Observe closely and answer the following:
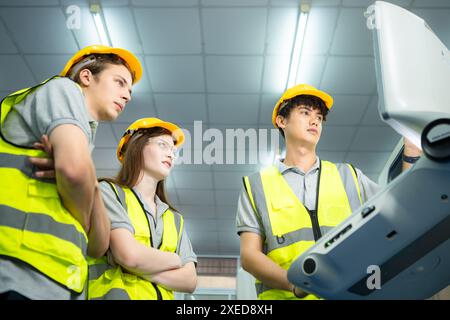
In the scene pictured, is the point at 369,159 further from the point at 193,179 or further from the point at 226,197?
the point at 193,179

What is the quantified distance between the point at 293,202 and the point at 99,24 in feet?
9.42

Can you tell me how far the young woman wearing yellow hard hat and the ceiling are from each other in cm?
213

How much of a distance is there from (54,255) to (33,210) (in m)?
0.12

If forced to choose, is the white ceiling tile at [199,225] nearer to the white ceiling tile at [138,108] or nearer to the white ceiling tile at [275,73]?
the white ceiling tile at [138,108]

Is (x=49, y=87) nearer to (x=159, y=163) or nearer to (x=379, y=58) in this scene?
(x=159, y=163)

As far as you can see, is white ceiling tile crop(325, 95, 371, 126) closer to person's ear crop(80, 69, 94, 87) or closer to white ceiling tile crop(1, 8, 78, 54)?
white ceiling tile crop(1, 8, 78, 54)

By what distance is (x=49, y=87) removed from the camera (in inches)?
41.5

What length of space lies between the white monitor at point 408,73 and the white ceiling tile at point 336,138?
4.13 m

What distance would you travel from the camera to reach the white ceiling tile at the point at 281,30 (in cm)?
342

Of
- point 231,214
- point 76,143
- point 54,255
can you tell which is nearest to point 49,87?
point 76,143

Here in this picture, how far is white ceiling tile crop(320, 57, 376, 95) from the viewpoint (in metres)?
3.95

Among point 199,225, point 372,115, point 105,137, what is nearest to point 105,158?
point 105,137

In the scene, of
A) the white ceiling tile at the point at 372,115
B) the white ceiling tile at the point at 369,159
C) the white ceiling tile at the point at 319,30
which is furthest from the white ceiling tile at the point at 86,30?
the white ceiling tile at the point at 369,159

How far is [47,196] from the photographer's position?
960mm
